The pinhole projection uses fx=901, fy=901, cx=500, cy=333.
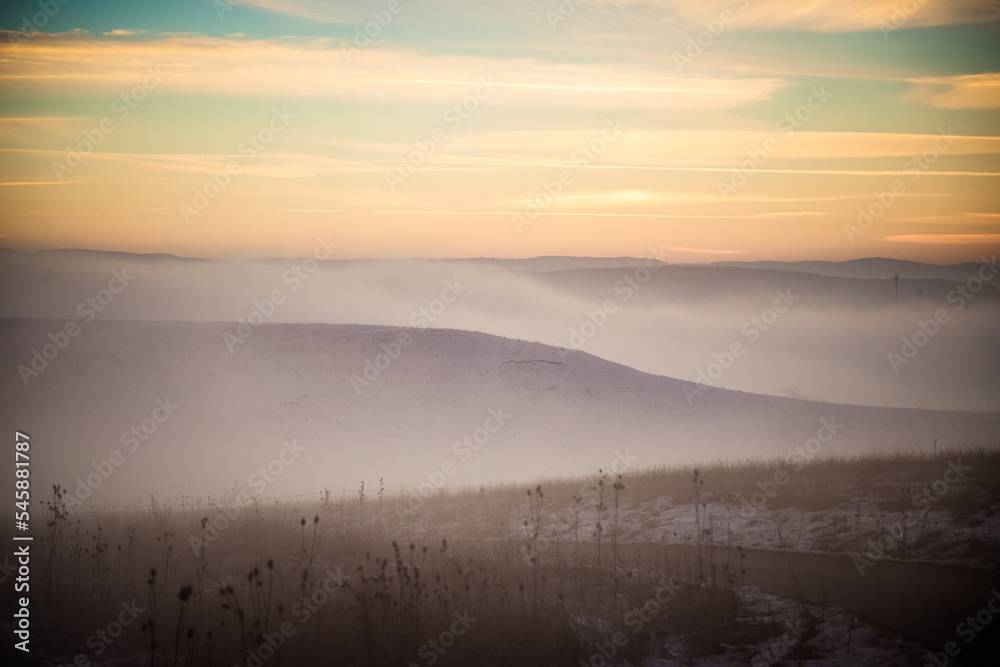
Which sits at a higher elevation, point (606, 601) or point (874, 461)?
point (874, 461)

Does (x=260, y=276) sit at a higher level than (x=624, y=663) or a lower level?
higher

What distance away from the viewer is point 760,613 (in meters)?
11.6

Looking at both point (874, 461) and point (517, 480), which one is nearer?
point (874, 461)

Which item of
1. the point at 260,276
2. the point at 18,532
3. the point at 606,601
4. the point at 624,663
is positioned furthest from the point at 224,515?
the point at 260,276

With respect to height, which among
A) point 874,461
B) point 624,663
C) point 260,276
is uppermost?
point 260,276

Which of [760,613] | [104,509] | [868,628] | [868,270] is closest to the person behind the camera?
[868,628]

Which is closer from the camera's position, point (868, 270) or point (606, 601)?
point (606, 601)

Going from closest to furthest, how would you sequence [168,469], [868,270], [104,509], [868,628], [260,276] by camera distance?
[868,628], [104,509], [168,469], [260,276], [868,270]

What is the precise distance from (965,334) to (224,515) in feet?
333

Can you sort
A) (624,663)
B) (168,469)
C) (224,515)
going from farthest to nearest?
(168,469) → (224,515) → (624,663)

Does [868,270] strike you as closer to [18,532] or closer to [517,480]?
[517,480]

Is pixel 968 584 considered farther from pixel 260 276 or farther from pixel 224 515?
pixel 260 276

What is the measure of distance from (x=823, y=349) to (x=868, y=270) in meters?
56.6

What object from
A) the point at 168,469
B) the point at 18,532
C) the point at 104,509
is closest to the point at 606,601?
the point at 18,532
